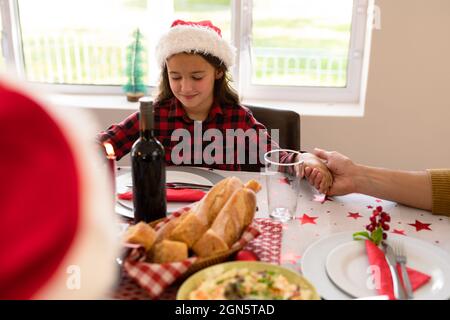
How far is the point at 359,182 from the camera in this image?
1.01 meters

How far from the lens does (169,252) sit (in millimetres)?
642

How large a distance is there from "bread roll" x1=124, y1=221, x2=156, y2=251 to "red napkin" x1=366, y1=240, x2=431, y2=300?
32cm

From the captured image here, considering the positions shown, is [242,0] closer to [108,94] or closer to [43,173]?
[108,94]

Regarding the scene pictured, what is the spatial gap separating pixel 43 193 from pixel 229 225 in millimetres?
578

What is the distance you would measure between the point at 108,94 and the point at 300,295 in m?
1.98

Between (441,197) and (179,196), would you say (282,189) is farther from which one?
(441,197)

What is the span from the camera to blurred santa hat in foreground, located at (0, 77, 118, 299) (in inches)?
4.9

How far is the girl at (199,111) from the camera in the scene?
137cm

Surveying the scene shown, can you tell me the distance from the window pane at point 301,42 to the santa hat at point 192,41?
78 centimetres

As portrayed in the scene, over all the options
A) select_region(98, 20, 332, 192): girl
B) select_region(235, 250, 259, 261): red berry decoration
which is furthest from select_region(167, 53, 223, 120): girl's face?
select_region(235, 250, 259, 261): red berry decoration

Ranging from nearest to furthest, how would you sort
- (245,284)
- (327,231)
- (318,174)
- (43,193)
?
(43,193), (245,284), (327,231), (318,174)

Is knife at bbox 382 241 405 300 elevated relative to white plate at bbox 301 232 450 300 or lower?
elevated

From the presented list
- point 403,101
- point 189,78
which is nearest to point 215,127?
point 189,78

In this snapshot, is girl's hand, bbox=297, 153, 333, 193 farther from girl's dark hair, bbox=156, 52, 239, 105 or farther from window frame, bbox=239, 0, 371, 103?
window frame, bbox=239, 0, 371, 103
